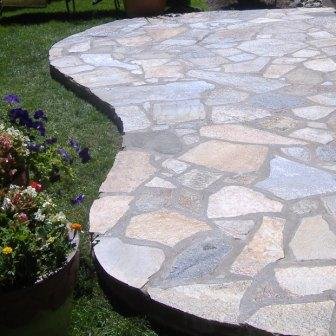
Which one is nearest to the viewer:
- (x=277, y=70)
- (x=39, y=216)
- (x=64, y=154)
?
(x=39, y=216)

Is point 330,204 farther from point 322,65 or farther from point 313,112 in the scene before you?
point 322,65

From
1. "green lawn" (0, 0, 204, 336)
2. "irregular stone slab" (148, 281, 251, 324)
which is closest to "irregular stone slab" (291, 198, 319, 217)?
"irregular stone slab" (148, 281, 251, 324)

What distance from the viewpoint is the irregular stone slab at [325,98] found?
18.2 feet

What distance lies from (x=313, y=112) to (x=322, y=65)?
1402 mm

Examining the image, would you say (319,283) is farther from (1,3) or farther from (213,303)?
(1,3)

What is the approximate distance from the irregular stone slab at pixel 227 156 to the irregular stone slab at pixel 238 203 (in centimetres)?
32

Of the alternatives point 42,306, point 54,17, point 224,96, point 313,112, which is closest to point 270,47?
point 224,96

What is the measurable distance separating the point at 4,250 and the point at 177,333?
33.9 inches

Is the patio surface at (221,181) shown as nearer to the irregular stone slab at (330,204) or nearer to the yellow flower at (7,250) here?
the irregular stone slab at (330,204)

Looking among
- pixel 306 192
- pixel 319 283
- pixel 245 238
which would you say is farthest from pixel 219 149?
pixel 319 283

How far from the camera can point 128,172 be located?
4.39 metres

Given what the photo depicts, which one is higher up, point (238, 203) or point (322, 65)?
point (238, 203)

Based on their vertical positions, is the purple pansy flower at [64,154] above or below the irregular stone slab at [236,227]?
above

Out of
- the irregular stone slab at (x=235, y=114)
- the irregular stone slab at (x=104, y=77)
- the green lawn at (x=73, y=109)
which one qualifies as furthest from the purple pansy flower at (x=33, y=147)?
the irregular stone slab at (x=104, y=77)
